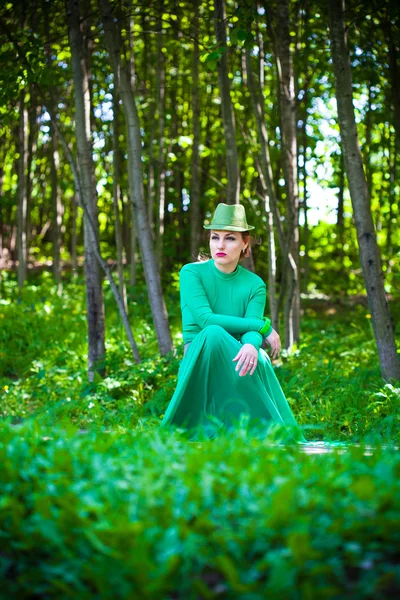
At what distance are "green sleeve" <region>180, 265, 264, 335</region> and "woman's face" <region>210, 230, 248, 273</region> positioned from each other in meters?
0.19

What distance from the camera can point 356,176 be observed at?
6492 millimetres

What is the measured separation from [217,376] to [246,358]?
0.27 meters

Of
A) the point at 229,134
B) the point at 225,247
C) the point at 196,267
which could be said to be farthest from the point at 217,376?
the point at 229,134

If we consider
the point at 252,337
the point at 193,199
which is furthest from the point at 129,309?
the point at 252,337

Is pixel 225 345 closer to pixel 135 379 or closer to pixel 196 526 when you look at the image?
pixel 196 526

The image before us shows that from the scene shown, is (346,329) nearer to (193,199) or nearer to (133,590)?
(193,199)

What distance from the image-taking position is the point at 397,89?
10156mm

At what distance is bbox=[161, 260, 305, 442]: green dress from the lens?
4.69 m

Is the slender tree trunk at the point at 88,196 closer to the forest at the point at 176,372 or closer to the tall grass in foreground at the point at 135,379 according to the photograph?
the forest at the point at 176,372

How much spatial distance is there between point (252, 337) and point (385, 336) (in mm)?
2242

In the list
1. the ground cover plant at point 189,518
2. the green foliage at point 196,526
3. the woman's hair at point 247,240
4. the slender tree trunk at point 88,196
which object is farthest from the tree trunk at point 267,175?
the green foliage at point 196,526

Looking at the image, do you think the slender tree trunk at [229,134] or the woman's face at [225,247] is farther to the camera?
the slender tree trunk at [229,134]

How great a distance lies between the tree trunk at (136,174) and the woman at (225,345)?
9.56 ft

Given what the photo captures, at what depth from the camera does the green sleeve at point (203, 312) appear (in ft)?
15.9
